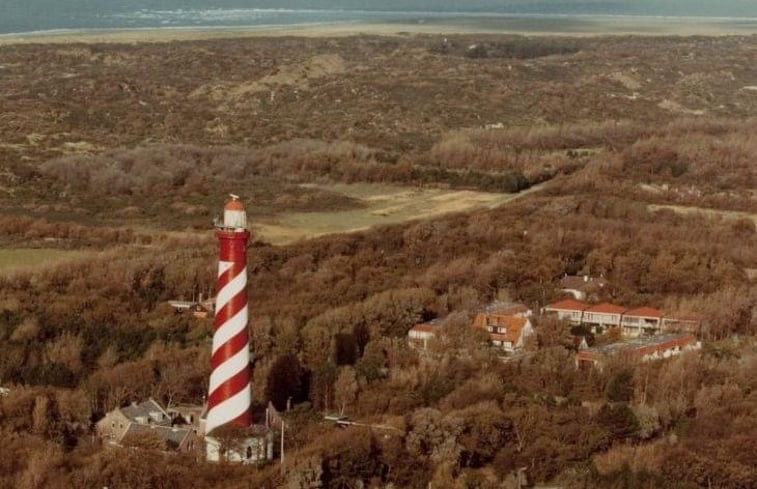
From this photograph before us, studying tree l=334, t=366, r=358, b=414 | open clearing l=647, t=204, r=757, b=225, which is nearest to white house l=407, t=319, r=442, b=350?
tree l=334, t=366, r=358, b=414

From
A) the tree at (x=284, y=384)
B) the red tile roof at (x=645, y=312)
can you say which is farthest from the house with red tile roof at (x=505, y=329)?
the tree at (x=284, y=384)

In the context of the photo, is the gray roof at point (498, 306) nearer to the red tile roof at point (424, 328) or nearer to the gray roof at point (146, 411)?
the red tile roof at point (424, 328)

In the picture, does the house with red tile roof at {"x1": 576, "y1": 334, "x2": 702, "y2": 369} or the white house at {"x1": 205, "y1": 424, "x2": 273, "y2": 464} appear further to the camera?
the house with red tile roof at {"x1": 576, "y1": 334, "x2": 702, "y2": 369}

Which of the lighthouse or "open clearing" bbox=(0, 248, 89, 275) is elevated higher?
the lighthouse

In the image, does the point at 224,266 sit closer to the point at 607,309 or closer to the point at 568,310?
the point at 568,310

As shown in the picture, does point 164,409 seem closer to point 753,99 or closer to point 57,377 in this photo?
point 57,377

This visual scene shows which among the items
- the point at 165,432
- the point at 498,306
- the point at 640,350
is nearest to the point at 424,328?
the point at 498,306

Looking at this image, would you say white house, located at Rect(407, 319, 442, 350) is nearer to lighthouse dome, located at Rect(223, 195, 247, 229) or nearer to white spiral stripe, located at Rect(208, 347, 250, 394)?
white spiral stripe, located at Rect(208, 347, 250, 394)
